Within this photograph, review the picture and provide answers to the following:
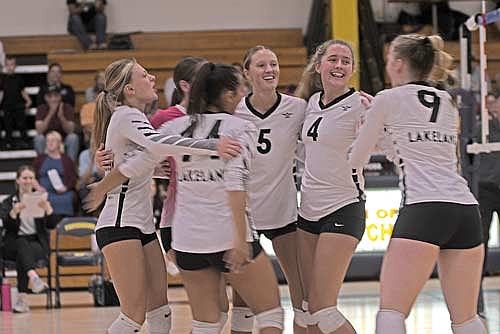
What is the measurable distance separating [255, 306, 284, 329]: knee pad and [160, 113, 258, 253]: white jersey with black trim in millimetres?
356

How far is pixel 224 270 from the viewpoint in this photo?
4.95 meters

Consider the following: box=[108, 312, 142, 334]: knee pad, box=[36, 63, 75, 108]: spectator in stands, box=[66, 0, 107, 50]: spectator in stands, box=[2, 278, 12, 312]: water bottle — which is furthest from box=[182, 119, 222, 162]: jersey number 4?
box=[66, 0, 107, 50]: spectator in stands

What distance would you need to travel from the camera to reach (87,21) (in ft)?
55.9

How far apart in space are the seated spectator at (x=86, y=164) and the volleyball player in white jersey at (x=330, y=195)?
680 centimetres

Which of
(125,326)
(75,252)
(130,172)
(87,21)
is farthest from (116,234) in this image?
(87,21)

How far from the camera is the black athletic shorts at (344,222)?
5.68 metres

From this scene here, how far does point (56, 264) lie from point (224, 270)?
22.5ft

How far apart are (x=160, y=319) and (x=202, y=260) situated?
95 centimetres

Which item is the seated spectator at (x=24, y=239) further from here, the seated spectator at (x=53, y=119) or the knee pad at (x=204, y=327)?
the knee pad at (x=204, y=327)

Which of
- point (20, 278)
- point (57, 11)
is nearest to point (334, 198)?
point (20, 278)

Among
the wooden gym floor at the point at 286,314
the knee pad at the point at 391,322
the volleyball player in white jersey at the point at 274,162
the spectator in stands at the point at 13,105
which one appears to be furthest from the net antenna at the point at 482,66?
the spectator in stands at the point at 13,105

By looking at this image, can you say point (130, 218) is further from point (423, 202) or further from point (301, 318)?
point (423, 202)

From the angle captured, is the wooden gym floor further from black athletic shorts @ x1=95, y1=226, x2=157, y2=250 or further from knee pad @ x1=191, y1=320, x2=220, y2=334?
knee pad @ x1=191, y1=320, x2=220, y2=334

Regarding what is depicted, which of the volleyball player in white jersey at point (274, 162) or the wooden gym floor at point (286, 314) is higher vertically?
the volleyball player in white jersey at point (274, 162)
